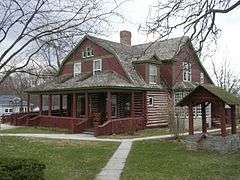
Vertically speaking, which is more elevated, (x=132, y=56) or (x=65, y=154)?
(x=132, y=56)

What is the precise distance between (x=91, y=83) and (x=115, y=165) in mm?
17566

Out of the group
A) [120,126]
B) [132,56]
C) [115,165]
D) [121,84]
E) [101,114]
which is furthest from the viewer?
[132,56]

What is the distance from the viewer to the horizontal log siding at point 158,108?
35.9 meters

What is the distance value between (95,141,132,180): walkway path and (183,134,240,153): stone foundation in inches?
127

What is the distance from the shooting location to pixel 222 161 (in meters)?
17.7

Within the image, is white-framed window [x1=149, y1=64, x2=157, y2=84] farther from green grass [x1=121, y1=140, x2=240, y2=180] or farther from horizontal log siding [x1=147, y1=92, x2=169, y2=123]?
green grass [x1=121, y1=140, x2=240, y2=180]

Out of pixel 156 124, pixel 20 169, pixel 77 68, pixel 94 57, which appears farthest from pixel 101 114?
pixel 20 169

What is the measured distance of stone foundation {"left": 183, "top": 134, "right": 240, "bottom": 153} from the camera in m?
20.7

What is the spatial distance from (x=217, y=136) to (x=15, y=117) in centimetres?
2478

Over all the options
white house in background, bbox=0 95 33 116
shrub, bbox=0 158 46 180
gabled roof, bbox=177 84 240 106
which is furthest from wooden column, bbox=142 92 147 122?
white house in background, bbox=0 95 33 116

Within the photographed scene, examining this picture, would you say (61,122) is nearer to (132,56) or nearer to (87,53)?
(87,53)

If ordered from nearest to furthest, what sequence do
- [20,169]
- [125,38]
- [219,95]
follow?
1. [20,169]
2. [219,95]
3. [125,38]

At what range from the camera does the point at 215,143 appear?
2092cm

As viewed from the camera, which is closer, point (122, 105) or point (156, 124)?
point (156, 124)
